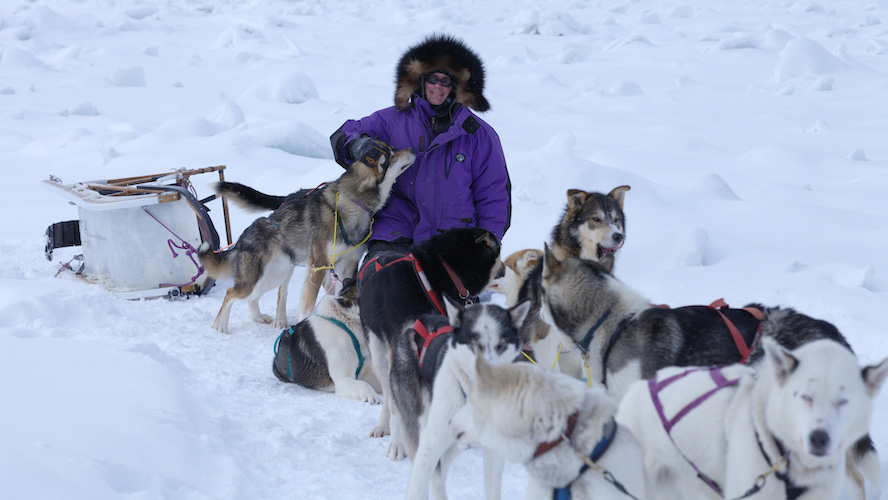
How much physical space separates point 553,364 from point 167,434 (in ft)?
5.32

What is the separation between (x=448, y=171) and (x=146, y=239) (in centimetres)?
243

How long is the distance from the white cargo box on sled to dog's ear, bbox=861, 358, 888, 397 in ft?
14.1

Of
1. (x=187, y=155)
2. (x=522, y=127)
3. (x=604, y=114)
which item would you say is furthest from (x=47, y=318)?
(x=604, y=114)

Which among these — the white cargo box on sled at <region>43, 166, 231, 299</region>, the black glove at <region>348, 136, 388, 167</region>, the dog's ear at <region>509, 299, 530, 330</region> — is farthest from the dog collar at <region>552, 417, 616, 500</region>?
the white cargo box on sled at <region>43, 166, 231, 299</region>

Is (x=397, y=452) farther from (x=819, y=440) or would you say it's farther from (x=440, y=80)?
(x=440, y=80)

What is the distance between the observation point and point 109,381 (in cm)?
280

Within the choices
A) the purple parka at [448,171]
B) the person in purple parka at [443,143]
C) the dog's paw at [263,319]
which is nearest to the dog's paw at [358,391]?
the person in purple parka at [443,143]

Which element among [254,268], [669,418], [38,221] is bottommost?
[38,221]

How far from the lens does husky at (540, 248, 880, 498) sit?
7.25ft

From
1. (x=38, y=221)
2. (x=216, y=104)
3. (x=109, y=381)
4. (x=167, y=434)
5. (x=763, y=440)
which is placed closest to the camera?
(x=763, y=440)

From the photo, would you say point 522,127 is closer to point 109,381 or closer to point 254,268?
point 254,268

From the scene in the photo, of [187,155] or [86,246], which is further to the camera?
[187,155]

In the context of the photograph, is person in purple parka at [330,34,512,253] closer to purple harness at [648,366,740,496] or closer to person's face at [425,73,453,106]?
person's face at [425,73,453,106]

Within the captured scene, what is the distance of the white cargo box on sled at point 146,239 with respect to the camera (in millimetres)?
4863
